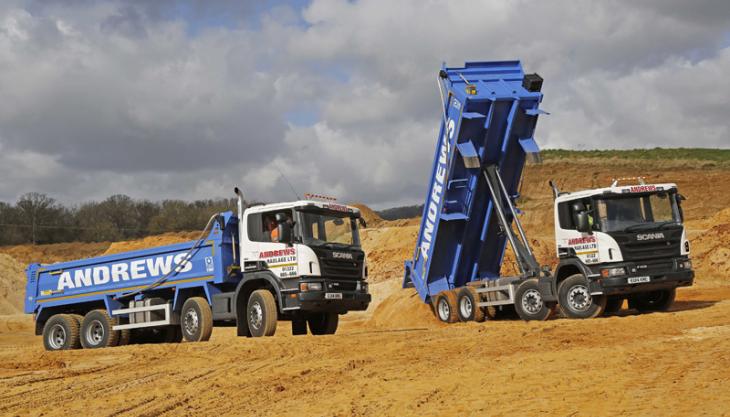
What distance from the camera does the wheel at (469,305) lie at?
18.3 m

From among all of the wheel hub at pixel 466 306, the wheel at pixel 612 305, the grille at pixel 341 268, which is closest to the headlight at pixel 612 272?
the wheel at pixel 612 305

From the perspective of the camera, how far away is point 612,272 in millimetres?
15688

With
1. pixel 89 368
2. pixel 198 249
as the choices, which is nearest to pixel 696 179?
pixel 198 249

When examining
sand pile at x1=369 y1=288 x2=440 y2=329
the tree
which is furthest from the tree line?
A: sand pile at x1=369 y1=288 x2=440 y2=329

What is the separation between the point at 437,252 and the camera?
757 inches

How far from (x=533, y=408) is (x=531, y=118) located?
11.3 m

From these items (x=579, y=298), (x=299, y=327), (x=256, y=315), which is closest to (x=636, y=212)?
(x=579, y=298)

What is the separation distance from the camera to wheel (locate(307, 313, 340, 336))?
58.3 ft

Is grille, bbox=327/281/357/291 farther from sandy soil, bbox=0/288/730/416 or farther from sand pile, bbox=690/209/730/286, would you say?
sand pile, bbox=690/209/730/286

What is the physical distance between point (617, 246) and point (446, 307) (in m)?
4.72

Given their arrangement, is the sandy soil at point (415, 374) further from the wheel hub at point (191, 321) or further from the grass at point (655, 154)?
the grass at point (655, 154)

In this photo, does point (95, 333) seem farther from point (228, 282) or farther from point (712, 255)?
point (712, 255)

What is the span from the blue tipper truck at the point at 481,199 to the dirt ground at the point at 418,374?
1.02m

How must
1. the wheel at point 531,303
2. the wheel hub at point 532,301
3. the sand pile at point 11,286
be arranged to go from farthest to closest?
1. the sand pile at point 11,286
2. the wheel hub at point 532,301
3. the wheel at point 531,303
